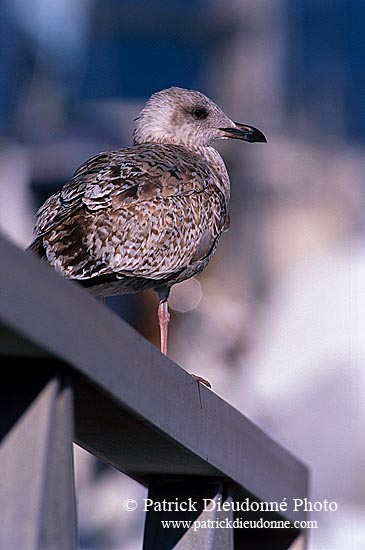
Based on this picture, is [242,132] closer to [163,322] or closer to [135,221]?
[163,322]

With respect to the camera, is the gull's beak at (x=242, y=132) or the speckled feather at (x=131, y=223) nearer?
the speckled feather at (x=131, y=223)

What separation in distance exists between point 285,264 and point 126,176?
14088 millimetres

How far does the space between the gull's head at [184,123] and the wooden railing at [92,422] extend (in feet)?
9.40

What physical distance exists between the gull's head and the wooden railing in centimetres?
286

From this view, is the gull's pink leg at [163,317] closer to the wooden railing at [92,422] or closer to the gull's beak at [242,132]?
the gull's beak at [242,132]

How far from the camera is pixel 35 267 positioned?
6.45 feet

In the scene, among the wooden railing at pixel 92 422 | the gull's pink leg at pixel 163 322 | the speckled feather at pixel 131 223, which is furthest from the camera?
the gull's pink leg at pixel 163 322

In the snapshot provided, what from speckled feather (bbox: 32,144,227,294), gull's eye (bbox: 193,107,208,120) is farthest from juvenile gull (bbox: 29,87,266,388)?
gull's eye (bbox: 193,107,208,120)

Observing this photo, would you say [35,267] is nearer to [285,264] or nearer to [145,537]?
[145,537]

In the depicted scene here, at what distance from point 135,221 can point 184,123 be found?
5.10 ft

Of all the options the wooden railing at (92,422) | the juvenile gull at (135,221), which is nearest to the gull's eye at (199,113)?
the juvenile gull at (135,221)

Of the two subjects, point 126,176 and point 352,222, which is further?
point 352,222

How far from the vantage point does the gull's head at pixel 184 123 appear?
6051 millimetres

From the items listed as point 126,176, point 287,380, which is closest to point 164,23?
point 287,380
